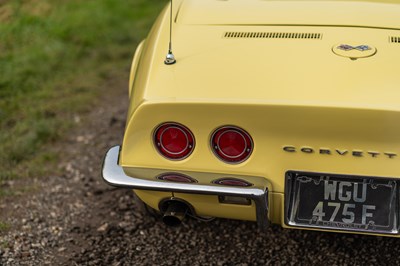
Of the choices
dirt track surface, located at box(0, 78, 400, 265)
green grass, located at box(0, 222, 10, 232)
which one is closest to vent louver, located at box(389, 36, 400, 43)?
dirt track surface, located at box(0, 78, 400, 265)

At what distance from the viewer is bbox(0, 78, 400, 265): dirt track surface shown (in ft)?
11.1

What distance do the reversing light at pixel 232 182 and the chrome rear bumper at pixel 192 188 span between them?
0.03m

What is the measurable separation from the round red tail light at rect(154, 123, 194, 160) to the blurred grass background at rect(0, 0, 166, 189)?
1766mm

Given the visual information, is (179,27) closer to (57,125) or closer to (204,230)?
(204,230)

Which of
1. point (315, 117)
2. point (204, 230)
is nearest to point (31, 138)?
point (204, 230)

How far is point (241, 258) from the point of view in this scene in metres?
3.39

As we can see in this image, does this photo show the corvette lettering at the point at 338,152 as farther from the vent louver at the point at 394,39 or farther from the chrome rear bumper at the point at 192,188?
the vent louver at the point at 394,39

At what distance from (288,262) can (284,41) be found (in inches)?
46.7

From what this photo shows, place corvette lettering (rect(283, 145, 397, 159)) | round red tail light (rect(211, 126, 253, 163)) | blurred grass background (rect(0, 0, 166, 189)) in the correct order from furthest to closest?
blurred grass background (rect(0, 0, 166, 189))
round red tail light (rect(211, 126, 253, 163))
corvette lettering (rect(283, 145, 397, 159))

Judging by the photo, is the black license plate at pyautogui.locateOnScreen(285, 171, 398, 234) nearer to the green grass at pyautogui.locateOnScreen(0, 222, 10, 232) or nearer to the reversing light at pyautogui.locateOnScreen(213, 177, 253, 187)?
the reversing light at pyautogui.locateOnScreen(213, 177, 253, 187)

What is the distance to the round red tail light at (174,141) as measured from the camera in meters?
2.81

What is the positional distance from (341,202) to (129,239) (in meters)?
1.36

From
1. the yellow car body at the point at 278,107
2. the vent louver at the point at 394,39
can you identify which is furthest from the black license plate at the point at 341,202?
the vent louver at the point at 394,39

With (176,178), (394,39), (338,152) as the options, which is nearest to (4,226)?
(176,178)
